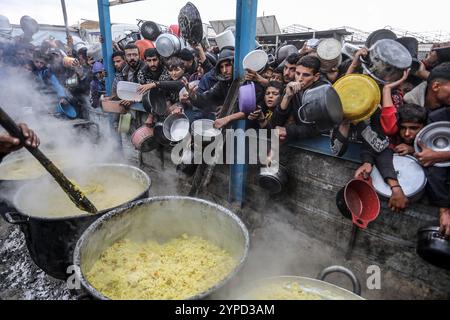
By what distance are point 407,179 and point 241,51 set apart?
7.89ft

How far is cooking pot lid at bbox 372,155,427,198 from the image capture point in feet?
7.97

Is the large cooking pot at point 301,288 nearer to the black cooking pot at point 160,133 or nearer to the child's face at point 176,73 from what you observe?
the black cooking pot at point 160,133

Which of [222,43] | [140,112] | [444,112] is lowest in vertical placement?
[140,112]

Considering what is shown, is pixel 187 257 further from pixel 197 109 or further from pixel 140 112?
pixel 140 112

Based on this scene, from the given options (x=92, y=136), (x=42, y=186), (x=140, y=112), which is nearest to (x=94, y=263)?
(x=42, y=186)

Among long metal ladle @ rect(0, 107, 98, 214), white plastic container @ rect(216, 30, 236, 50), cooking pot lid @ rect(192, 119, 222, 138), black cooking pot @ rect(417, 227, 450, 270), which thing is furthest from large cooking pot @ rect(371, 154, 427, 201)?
white plastic container @ rect(216, 30, 236, 50)

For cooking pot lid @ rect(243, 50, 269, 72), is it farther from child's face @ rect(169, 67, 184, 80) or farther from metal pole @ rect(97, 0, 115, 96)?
metal pole @ rect(97, 0, 115, 96)

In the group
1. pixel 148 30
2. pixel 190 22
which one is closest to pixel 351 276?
pixel 190 22

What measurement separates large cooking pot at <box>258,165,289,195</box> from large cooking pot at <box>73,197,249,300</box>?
3.00 feet

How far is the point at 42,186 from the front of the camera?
3.45m

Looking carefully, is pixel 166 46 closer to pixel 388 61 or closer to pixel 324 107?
pixel 324 107

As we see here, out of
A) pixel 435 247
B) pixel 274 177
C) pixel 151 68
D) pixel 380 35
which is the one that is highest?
pixel 380 35

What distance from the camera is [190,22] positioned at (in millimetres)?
4012

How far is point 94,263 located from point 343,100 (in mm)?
2766
